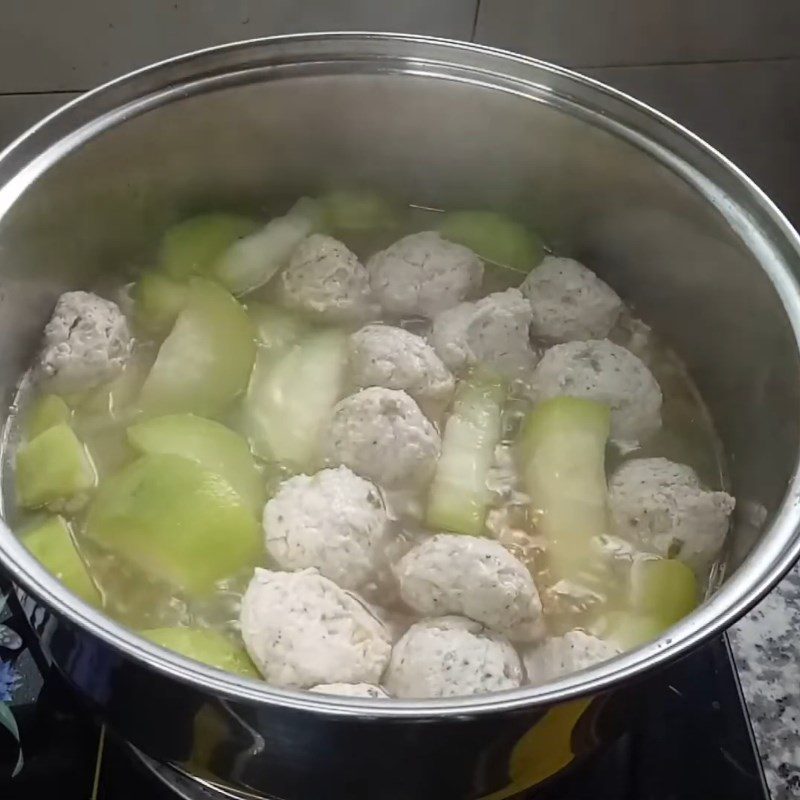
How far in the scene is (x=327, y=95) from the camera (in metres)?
1.08

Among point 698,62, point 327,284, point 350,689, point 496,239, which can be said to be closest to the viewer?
point 350,689

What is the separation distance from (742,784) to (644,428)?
35 cm

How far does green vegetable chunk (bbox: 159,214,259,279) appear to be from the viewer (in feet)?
3.69

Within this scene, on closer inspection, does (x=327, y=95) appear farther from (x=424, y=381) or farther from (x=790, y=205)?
(x=790, y=205)

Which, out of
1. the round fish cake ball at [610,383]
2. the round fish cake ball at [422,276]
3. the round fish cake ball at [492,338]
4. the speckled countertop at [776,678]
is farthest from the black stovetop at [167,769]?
the round fish cake ball at [422,276]

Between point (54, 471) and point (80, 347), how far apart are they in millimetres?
138

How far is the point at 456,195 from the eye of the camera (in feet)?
Result: 3.99

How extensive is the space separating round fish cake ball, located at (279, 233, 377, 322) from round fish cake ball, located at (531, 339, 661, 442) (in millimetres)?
220

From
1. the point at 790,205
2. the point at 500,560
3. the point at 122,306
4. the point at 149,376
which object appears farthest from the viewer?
the point at 790,205

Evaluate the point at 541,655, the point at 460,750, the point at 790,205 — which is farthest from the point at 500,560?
the point at 790,205

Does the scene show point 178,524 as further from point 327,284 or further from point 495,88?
point 495,88

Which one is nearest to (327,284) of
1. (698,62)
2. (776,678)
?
(776,678)

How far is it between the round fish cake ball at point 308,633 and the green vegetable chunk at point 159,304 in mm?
362

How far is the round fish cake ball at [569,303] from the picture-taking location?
1.08 meters
